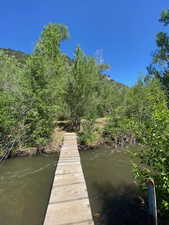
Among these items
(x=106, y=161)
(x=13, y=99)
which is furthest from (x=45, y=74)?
(x=106, y=161)

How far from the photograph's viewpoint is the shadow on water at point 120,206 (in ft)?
10.9

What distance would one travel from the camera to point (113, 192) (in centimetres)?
450

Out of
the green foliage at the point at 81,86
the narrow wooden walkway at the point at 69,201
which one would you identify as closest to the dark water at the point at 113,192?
the narrow wooden walkway at the point at 69,201

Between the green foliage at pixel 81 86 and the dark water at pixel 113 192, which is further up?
the green foliage at pixel 81 86

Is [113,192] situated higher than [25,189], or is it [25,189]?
[113,192]

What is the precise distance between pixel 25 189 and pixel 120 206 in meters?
3.13

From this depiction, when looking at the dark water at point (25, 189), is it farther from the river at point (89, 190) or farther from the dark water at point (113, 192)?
the dark water at point (113, 192)

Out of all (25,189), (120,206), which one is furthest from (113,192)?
(25,189)

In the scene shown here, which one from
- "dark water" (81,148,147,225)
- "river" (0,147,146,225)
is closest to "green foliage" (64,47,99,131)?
"river" (0,147,146,225)

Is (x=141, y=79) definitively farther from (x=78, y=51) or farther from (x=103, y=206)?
(x=103, y=206)

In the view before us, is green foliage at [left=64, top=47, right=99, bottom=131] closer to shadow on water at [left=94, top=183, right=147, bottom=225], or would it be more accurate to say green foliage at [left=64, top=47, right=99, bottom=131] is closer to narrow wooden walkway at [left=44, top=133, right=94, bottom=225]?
shadow on water at [left=94, top=183, right=147, bottom=225]

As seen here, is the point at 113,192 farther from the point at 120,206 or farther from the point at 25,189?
the point at 25,189

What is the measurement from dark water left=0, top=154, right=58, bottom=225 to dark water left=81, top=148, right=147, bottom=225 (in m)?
1.43

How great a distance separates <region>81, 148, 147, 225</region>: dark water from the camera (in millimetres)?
3430
